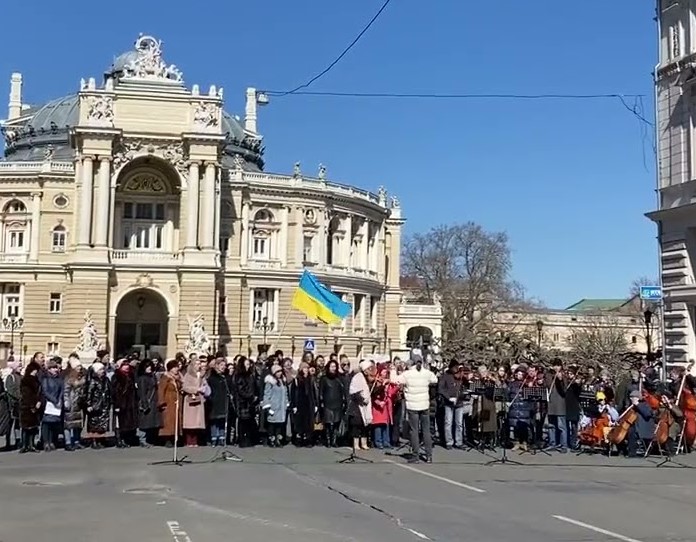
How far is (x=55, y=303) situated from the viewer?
65.6m

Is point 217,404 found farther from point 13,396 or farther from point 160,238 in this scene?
point 160,238

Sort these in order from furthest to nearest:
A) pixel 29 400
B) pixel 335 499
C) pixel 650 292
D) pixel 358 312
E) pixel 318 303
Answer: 1. pixel 358 312
2. pixel 318 303
3. pixel 650 292
4. pixel 29 400
5. pixel 335 499

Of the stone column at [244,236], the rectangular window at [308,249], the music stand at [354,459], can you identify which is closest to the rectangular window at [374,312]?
the rectangular window at [308,249]

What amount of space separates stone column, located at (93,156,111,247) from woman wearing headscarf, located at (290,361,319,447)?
148ft

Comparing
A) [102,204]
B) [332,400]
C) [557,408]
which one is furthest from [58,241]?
[557,408]

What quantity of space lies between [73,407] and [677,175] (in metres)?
20.1

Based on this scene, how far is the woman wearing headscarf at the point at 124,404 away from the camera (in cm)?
1905

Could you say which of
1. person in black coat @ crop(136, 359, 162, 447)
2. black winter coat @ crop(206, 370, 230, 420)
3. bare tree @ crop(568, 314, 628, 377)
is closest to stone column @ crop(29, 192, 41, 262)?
bare tree @ crop(568, 314, 628, 377)

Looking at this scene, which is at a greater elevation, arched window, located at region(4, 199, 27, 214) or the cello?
arched window, located at region(4, 199, 27, 214)

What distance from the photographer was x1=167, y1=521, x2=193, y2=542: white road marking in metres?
9.20

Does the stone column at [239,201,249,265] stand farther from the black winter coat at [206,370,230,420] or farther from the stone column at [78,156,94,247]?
the black winter coat at [206,370,230,420]

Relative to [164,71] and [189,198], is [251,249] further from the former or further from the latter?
[164,71]

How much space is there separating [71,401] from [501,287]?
63.0m

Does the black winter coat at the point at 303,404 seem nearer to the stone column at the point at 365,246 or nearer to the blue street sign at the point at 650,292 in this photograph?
the blue street sign at the point at 650,292
